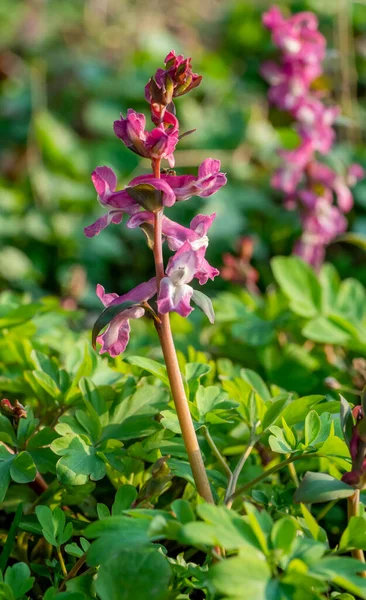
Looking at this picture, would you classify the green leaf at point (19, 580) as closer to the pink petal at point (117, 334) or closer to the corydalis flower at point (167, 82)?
the pink petal at point (117, 334)

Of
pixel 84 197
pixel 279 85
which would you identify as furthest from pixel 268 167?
pixel 279 85

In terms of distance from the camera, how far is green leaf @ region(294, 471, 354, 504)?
976 mm

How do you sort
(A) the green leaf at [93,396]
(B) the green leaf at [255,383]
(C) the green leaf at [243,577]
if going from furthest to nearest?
(B) the green leaf at [255,383] → (A) the green leaf at [93,396] → (C) the green leaf at [243,577]

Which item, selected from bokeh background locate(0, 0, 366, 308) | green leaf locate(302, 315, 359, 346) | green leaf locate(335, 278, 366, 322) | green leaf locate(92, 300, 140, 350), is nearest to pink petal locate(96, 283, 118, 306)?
green leaf locate(92, 300, 140, 350)

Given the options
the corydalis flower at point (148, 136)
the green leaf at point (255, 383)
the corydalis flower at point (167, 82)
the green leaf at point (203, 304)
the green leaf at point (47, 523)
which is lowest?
the green leaf at point (47, 523)

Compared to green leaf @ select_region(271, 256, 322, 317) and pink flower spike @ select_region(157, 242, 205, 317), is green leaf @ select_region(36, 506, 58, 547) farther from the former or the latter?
green leaf @ select_region(271, 256, 322, 317)

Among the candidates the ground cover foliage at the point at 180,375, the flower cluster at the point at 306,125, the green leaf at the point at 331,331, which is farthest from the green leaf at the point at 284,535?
the flower cluster at the point at 306,125

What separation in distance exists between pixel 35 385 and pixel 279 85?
160cm

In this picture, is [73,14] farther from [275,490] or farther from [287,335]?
[275,490]

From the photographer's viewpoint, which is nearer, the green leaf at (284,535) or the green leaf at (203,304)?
the green leaf at (284,535)

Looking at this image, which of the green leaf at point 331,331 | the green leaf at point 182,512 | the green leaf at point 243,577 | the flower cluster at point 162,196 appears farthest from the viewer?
the green leaf at point 331,331

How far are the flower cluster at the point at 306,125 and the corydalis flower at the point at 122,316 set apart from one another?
1.46 metres

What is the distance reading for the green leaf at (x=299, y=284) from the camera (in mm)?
1976

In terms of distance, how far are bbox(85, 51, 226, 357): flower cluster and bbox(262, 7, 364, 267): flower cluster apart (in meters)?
1.40
